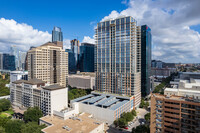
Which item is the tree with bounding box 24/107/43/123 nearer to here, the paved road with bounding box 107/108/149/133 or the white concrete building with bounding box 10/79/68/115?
the white concrete building with bounding box 10/79/68/115

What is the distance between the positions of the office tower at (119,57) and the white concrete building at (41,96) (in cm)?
3689

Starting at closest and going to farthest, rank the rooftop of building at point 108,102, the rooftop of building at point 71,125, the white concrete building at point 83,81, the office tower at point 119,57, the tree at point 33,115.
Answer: the rooftop of building at point 71,125 < the tree at point 33,115 < the rooftop of building at point 108,102 < the office tower at point 119,57 < the white concrete building at point 83,81

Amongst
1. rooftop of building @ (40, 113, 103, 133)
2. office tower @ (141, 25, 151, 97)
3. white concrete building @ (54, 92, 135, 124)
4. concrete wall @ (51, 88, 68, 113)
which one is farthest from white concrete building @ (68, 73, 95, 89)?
rooftop of building @ (40, 113, 103, 133)

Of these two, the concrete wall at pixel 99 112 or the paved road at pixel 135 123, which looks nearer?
the paved road at pixel 135 123

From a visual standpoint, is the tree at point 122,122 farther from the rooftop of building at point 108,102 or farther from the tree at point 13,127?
the tree at point 13,127

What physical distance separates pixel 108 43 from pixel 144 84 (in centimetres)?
5136

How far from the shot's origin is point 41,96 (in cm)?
7531

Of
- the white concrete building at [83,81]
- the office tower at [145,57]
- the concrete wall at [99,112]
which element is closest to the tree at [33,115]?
the concrete wall at [99,112]

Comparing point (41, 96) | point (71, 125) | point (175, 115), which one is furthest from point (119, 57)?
point (41, 96)

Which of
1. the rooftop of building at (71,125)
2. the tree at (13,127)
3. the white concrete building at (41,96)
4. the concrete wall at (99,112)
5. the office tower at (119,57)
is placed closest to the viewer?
the rooftop of building at (71,125)

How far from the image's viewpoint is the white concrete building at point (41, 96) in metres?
71.0

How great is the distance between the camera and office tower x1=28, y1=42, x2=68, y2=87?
107 meters

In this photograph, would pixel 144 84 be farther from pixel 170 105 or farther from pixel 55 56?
pixel 55 56

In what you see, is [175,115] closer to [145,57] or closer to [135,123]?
[135,123]
